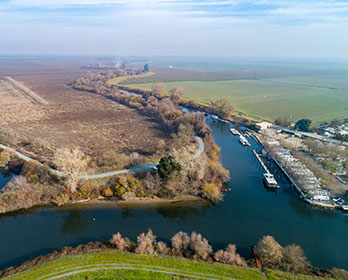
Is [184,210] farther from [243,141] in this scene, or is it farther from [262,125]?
[262,125]

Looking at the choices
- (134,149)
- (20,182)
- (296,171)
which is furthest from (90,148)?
(296,171)

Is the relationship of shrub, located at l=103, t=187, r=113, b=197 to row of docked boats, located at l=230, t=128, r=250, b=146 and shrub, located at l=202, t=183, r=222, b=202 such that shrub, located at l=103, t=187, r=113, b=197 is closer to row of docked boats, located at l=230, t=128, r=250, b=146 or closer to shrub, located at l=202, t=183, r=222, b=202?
shrub, located at l=202, t=183, r=222, b=202

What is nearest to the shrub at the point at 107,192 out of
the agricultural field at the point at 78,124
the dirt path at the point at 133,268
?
the agricultural field at the point at 78,124

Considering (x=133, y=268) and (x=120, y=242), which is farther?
(x=120, y=242)

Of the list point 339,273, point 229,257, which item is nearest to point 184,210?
point 229,257

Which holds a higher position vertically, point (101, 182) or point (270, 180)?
point (101, 182)

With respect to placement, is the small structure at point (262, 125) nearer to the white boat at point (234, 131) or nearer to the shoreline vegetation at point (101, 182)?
the white boat at point (234, 131)
